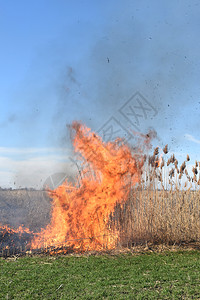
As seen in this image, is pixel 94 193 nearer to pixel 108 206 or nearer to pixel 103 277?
pixel 108 206

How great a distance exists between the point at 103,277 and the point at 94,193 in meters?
2.74

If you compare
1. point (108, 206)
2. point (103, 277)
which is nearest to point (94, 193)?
point (108, 206)

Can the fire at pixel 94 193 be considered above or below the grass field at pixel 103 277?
Answer: above

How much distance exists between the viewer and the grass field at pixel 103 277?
485cm

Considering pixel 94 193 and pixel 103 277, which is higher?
pixel 94 193

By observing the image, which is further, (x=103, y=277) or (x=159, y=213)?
(x=159, y=213)

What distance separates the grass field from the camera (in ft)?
15.9

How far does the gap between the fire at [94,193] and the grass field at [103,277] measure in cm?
77

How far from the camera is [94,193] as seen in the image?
26.6 ft

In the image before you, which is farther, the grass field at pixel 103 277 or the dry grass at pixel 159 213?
the dry grass at pixel 159 213

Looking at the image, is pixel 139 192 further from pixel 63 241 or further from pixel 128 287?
pixel 128 287

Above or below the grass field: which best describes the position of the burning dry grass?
above

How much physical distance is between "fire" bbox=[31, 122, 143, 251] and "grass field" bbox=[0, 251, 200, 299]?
773 millimetres

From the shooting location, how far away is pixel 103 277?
5.70m
